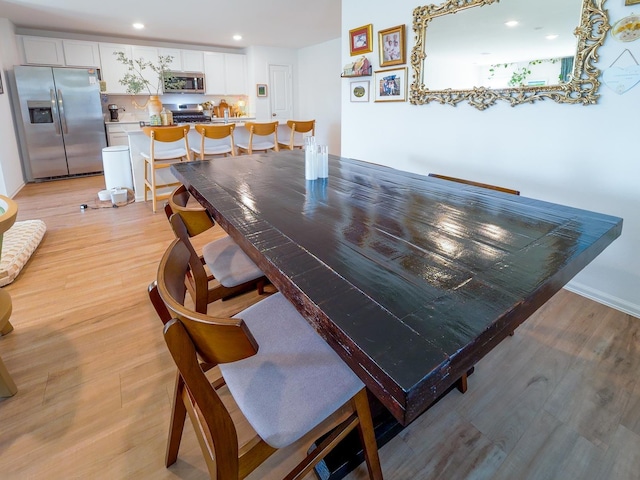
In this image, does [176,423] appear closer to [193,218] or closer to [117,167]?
[193,218]

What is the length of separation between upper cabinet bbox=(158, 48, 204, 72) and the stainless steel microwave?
84 mm

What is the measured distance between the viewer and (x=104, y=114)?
582cm

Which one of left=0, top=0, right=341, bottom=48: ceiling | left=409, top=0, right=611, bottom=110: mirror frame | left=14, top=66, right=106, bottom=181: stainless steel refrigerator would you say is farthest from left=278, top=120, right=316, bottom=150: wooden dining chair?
left=14, top=66, right=106, bottom=181: stainless steel refrigerator

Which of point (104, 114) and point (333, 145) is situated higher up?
point (104, 114)

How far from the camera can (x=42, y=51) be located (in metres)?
5.22

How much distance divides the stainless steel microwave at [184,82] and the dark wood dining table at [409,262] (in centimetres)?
553

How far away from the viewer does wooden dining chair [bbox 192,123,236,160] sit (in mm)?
3836

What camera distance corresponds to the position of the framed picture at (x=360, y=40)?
321cm

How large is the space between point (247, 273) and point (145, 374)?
66 centimetres

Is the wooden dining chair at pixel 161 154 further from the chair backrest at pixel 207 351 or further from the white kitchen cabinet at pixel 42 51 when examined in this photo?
the chair backrest at pixel 207 351

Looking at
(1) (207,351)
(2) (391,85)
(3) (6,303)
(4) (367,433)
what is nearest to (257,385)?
(1) (207,351)

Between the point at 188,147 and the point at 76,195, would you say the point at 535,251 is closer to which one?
the point at 188,147

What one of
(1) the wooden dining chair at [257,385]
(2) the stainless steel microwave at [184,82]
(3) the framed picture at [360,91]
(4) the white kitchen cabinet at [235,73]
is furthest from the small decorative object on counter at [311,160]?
(4) the white kitchen cabinet at [235,73]

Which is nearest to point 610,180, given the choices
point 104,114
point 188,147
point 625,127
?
point 625,127
